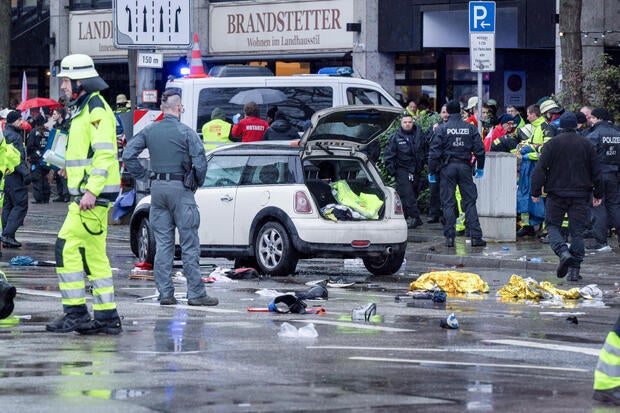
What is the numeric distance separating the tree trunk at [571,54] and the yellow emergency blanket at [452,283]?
880 centimetres

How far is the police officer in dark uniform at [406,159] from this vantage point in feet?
78.7

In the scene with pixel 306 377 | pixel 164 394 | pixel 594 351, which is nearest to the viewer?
pixel 164 394

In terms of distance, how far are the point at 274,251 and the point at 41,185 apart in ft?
51.5

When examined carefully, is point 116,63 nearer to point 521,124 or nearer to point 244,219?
point 521,124

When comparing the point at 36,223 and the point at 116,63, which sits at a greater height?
the point at 116,63

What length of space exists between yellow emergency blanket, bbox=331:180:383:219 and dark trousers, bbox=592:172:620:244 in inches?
166

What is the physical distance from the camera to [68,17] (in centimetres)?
4269

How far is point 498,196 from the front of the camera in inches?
858

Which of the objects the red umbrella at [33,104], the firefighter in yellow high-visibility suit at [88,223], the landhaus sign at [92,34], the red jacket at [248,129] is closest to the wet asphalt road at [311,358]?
the firefighter in yellow high-visibility suit at [88,223]

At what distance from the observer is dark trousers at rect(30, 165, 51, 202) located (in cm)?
3167

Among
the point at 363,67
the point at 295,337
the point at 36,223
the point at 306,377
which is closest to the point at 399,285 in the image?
the point at 295,337

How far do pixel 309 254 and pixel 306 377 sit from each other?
25.9 ft

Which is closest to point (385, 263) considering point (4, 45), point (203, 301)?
point (203, 301)

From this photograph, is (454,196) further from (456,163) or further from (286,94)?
(286,94)
